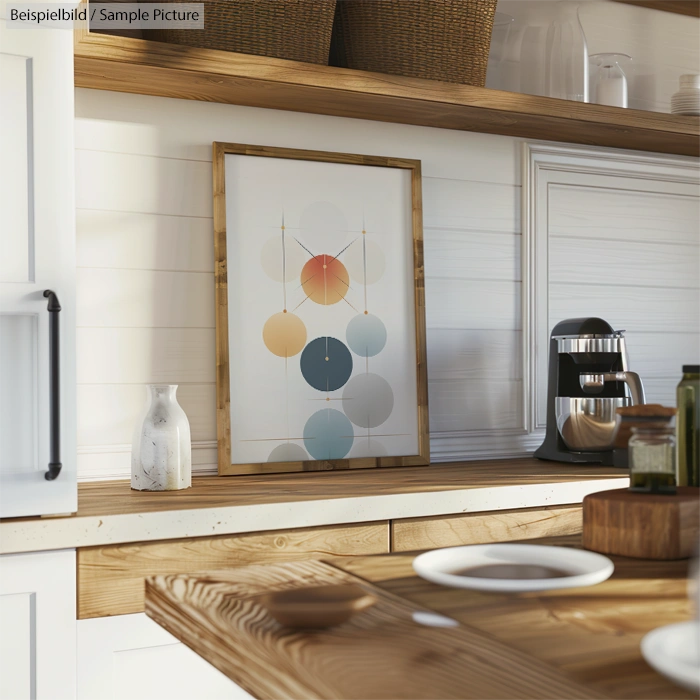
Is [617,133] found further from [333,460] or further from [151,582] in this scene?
[151,582]

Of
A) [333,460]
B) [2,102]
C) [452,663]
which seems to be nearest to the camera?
[452,663]

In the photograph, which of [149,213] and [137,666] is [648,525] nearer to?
[137,666]

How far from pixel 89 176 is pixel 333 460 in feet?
2.94

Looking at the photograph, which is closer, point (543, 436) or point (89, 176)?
point (89, 176)

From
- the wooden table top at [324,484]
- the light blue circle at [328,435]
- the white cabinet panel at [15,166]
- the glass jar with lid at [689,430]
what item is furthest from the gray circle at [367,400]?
the glass jar with lid at [689,430]

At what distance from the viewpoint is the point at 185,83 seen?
191cm

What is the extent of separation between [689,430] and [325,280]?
4.04 ft

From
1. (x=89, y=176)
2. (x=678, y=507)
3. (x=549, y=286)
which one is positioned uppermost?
(x=89, y=176)

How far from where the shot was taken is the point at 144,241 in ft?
6.55

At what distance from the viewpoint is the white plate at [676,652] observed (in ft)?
1.63

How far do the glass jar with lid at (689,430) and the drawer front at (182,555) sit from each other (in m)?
0.74

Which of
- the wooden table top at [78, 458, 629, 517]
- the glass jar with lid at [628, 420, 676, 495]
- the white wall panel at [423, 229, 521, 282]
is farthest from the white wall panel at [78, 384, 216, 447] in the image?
the glass jar with lid at [628, 420, 676, 495]

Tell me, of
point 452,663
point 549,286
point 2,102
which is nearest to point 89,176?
point 2,102

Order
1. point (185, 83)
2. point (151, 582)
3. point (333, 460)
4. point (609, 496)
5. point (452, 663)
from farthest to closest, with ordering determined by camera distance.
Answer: point (333, 460) < point (185, 83) < point (609, 496) < point (151, 582) < point (452, 663)
